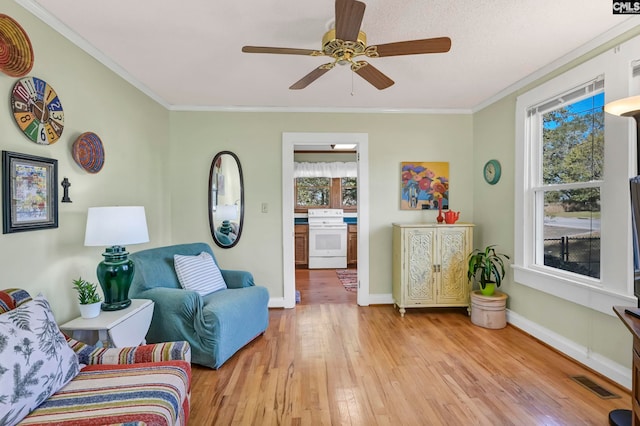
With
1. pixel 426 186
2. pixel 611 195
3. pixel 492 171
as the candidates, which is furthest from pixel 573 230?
pixel 426 186

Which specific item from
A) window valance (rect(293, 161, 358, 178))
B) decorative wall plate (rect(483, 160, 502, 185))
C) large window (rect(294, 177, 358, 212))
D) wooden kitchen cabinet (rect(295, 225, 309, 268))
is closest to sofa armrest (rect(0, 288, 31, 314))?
decorative wall plate (rect(483, 160, 502, 185))

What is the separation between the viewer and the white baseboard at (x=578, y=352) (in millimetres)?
2137

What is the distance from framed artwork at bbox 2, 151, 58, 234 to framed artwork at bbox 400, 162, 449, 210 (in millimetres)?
3294

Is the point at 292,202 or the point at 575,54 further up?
the point at 575,54

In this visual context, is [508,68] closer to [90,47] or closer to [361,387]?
[361,387]

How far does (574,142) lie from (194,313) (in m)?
3.26

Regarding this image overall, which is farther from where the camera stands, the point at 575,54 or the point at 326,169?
the point at 326,169

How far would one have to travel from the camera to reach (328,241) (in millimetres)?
6168

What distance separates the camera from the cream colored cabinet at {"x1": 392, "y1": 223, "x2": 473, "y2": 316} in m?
3.53

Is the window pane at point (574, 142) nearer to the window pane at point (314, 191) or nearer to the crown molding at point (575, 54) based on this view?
the crown molding at point (575, 54)

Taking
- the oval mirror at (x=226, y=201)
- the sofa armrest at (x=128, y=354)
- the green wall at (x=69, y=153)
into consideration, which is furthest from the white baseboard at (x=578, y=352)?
the green wall at (x=69, y=153)

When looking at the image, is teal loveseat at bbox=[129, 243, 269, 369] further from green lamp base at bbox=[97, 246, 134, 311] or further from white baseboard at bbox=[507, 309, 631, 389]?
white baseboard at bbox=[507, 309, 631, 389]

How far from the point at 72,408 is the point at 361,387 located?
161 cm

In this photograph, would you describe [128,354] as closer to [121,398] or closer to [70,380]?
[70,380]
